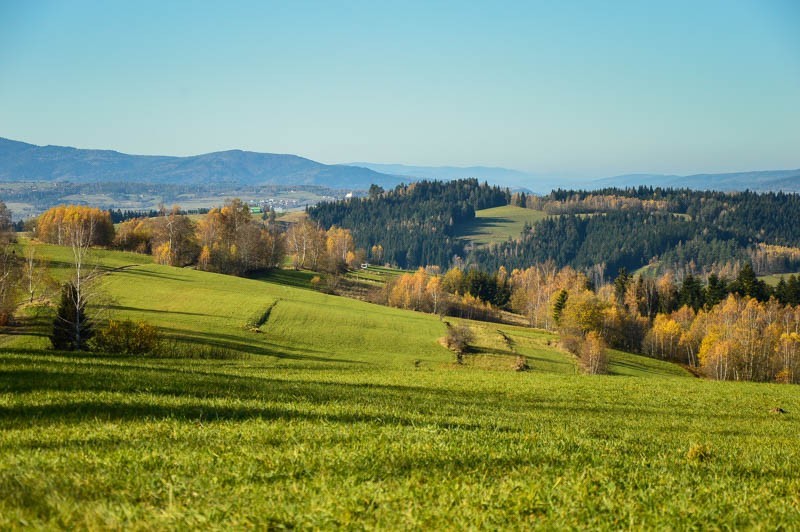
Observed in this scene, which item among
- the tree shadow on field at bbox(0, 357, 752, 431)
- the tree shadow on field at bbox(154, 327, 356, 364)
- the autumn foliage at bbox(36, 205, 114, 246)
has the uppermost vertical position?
the autumn foliage at bbox(36, 205, 114, 246)

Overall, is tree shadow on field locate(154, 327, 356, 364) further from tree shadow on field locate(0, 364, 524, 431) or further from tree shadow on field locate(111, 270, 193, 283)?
tree shadow on field locate(111, 270, 193, 283)

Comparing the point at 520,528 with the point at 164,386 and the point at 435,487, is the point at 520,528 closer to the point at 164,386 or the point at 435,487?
the point at 435,487

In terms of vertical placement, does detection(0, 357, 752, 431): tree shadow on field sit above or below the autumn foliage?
below

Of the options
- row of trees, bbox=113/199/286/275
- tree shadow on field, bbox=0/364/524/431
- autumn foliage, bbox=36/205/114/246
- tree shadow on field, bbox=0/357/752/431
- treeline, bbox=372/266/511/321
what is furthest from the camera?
autumn foliage, bbox=36/205/114/246

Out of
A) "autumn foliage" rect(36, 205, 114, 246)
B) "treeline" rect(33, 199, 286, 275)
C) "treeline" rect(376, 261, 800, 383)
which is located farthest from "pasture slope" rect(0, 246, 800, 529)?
"autumn foliage" rect(36, 205, 114, 246)

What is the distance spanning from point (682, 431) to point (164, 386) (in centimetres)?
1633

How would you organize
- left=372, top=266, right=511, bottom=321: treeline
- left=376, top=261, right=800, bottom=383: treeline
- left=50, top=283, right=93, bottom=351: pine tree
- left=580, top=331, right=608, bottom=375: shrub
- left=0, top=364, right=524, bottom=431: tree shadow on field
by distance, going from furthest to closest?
left=372, top=266, right=511, bottom=321: treeline
left=376, top=261, right=800, bottom=383: treeline
left=580, top=331, right=608, bottom=375: shrub
left=50, top=283, right=93, bottom=351: pine tree
left=0, top=364, right=524, bottom=431: tree shadow on field

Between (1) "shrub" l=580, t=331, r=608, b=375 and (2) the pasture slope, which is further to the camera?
(1) "shrub" l=580, t=331, r=608, b=375

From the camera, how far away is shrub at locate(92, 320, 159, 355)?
40375 millimetres

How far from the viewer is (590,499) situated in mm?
7113

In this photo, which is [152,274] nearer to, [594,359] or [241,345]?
[241,345]

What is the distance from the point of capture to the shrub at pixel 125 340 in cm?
4038

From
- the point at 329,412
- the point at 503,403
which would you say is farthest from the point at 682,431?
the point at 329,412

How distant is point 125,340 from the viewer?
134 feet
